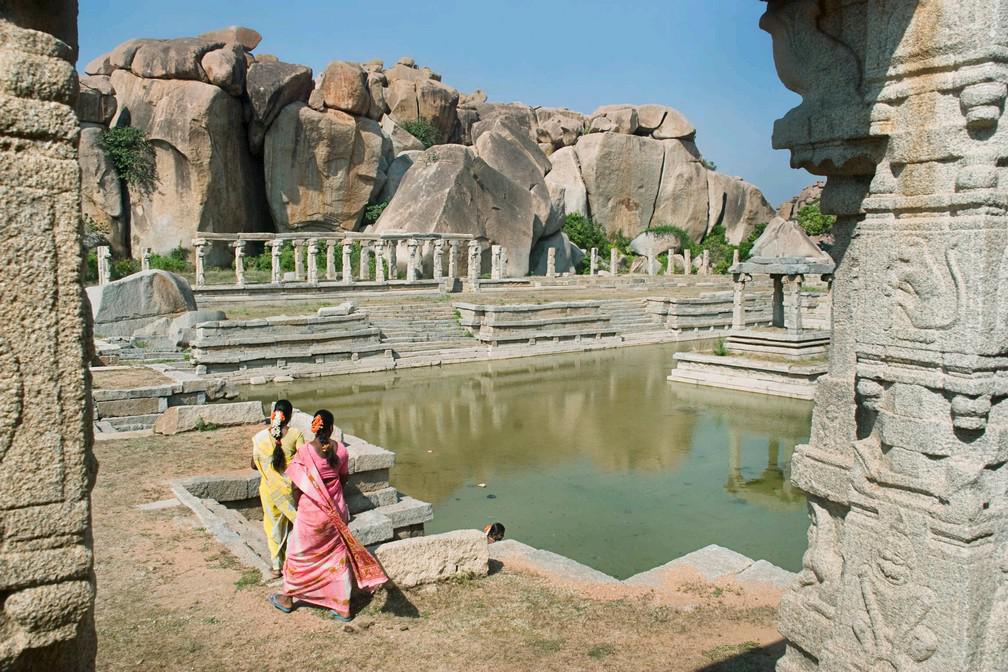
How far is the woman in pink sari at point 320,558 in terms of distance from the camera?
4926mm

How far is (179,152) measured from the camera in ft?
90.5

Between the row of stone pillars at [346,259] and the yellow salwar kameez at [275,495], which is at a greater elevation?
the row of stone pillars at [346,259]

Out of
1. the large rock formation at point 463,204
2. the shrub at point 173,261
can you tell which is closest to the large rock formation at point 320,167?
the large rock formation at point 463,204

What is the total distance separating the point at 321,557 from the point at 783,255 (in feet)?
58.1

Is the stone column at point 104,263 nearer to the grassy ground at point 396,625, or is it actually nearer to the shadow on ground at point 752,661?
the grassy ground at point 396,625

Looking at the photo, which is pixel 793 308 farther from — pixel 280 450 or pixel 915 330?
pixel 915 330

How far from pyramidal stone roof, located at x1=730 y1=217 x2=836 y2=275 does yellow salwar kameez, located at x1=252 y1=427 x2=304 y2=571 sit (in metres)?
15.0

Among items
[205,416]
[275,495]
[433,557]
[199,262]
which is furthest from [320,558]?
[199,262]

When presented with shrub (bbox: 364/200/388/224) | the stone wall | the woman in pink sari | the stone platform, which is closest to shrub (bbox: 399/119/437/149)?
shrub (bbox: 364/200/388/224)

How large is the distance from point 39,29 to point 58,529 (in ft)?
4.34

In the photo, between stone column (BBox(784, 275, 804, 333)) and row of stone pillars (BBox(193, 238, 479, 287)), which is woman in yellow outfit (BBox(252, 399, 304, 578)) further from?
row of stone pillars (BBox(193, 238, 479, 287))

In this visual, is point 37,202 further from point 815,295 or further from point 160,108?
point 160,108

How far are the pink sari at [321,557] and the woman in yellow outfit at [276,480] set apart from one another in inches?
10.6

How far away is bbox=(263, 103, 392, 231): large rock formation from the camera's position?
97.3ft
